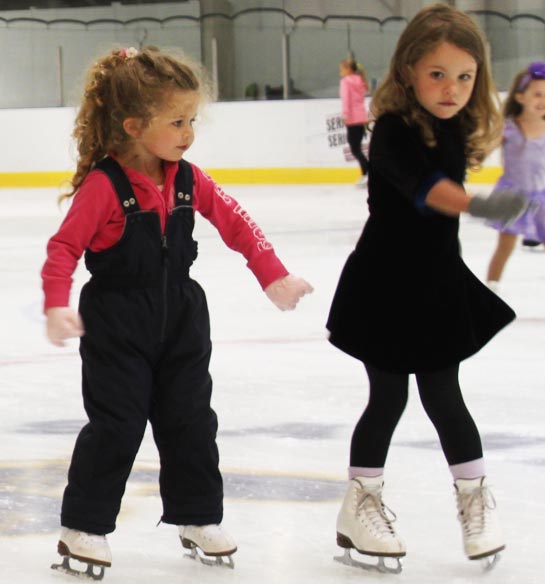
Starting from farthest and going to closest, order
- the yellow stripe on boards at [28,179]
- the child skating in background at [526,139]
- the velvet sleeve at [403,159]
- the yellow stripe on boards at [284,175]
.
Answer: the yellow stripe on boards at [28,179] → the yellow stripe on boards at [284,175] → the child skating in background at [526,139] → the velvet sleeve at [403,159]

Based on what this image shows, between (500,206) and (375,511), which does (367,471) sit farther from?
(500,206)

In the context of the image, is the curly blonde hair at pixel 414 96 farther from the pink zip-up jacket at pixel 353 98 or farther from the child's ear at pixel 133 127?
the pink zip-up jacket at pixel 353 98

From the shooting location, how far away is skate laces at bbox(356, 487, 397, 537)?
75.0 inches

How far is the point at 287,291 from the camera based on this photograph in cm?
188

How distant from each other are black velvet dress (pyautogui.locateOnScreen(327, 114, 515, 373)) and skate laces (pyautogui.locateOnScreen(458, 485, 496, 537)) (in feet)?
0.67

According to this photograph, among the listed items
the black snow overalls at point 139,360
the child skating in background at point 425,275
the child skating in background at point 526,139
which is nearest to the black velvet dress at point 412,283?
the child skating in background at point 425,275

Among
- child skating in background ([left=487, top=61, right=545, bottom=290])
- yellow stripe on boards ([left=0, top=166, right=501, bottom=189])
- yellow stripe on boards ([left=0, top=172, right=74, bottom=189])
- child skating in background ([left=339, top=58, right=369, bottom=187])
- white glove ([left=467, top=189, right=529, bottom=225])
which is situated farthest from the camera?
yellow stripe on boards ([left=0, top=172, right=74, bottom=189])

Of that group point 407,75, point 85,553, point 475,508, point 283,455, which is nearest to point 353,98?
point 283,455

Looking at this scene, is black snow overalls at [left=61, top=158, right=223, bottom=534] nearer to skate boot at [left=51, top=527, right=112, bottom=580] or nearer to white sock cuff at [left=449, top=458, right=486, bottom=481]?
skate boot at [left=51, top=527, right=112, bottom=580]

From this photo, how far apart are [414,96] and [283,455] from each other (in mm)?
876


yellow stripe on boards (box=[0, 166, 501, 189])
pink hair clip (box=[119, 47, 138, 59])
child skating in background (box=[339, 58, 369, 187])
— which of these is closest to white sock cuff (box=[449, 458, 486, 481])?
pink hair clip (box=[119, 47, 138, 59])

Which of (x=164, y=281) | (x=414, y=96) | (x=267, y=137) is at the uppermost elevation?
(x=414, y=96)

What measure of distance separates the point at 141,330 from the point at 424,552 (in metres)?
0.53

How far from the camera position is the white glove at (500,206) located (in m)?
1.67
